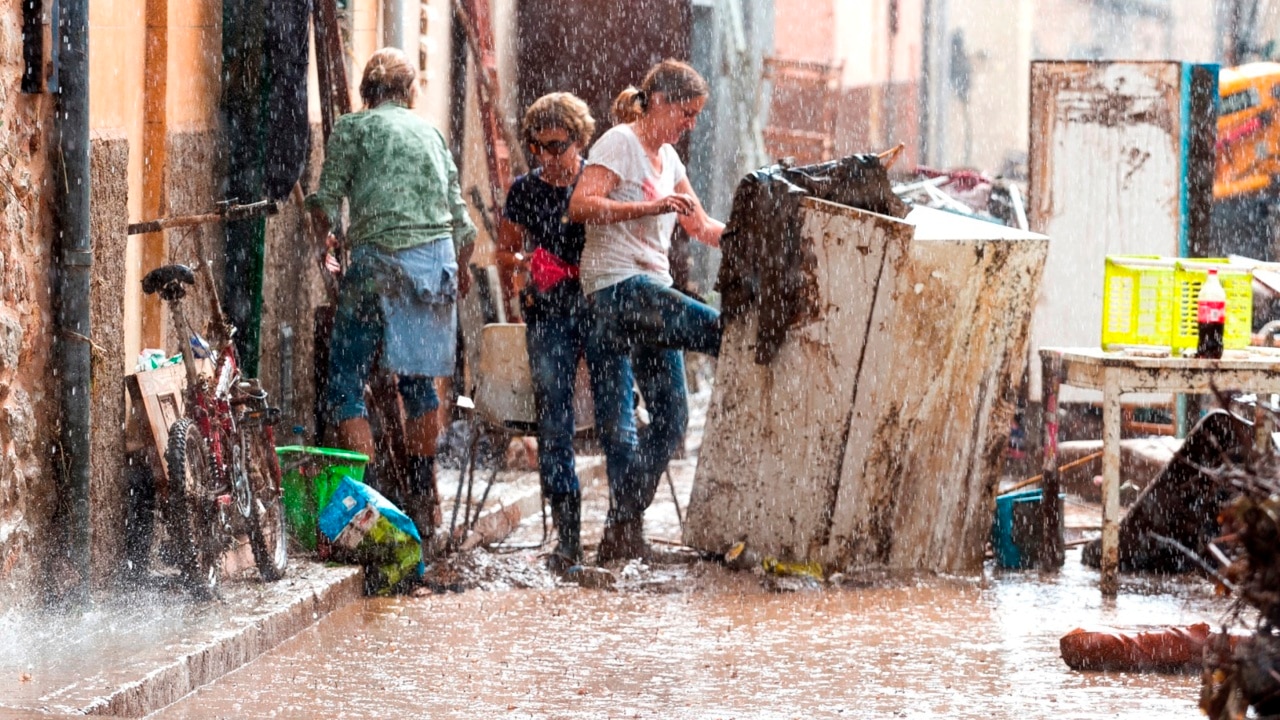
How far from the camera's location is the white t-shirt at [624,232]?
7.52m

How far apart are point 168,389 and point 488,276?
5199mm

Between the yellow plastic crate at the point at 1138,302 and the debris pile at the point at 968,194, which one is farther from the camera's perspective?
the debris pile at the point at 968,194

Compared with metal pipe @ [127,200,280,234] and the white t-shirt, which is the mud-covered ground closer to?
the white t-shirt

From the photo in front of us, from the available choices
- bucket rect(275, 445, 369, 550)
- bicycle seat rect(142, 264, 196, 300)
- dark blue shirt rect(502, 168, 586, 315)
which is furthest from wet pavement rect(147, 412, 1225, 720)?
bicycle seat rect(142, 264, 196, 300)

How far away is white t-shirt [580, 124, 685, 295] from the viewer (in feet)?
24.7

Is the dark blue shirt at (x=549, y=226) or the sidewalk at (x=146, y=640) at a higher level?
the dark blue shirt at (x=549, y=226)

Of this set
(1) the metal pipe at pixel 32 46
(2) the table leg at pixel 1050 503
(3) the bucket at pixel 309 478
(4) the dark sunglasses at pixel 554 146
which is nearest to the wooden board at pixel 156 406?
(3) the bucket at pixel 309 478

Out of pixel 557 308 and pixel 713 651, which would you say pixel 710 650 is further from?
pixel 557 308

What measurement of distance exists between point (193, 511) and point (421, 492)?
197 cm

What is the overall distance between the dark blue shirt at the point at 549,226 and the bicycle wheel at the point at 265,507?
4.75 ft

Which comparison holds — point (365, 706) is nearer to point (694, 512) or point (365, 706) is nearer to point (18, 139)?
point (18, 139)

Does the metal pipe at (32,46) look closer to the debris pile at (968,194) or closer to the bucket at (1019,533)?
the bucket at (1019,533)

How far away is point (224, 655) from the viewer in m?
5.47

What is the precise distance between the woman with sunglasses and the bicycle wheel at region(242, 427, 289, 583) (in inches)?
49.9
